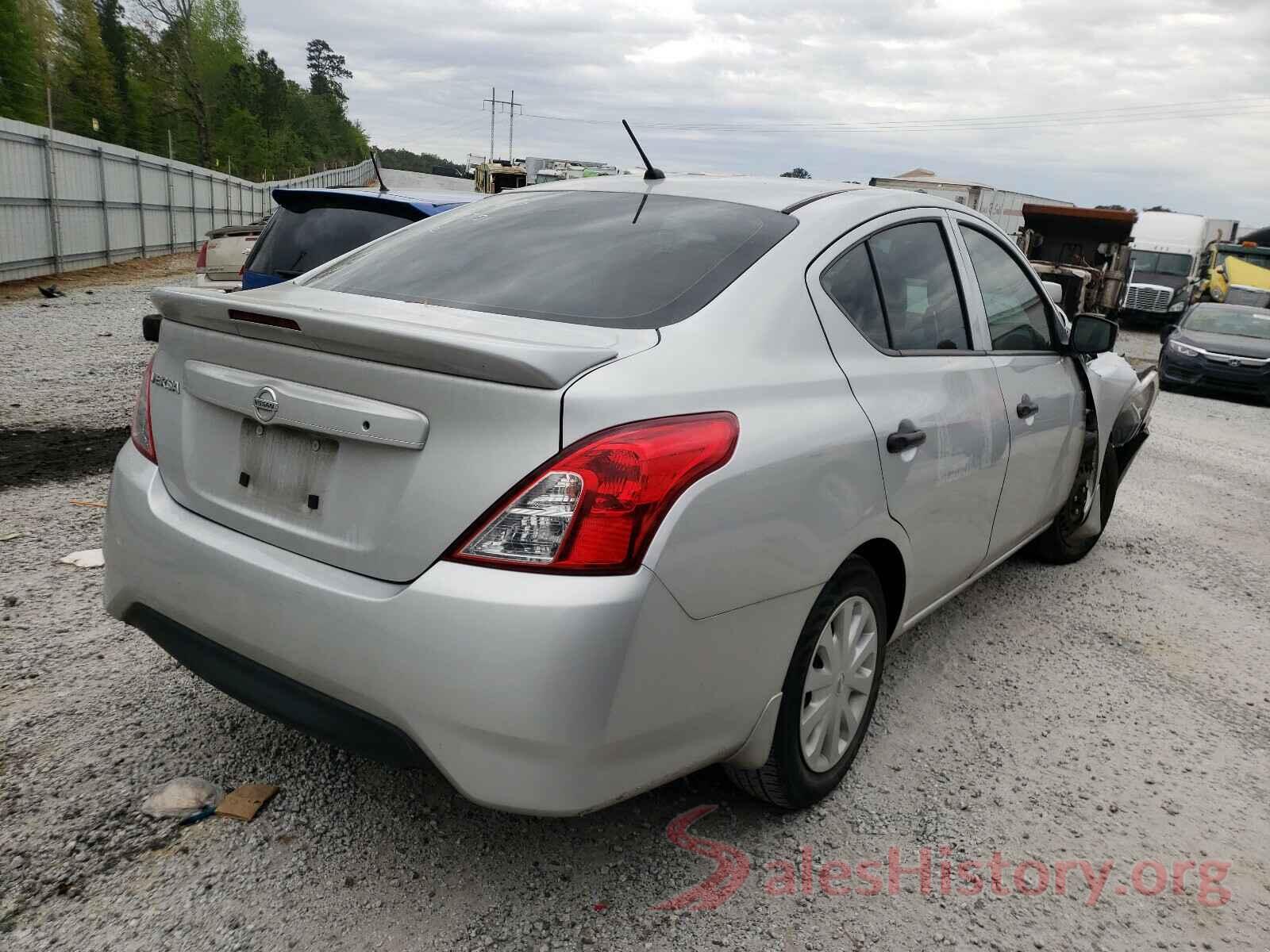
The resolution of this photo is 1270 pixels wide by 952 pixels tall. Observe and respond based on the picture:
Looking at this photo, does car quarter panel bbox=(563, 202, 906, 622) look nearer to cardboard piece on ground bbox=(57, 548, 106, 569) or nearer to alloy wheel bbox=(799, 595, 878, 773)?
alloy wheel bbox=(799, 595, 878, 773)

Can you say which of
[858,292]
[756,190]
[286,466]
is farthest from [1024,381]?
[286,466]

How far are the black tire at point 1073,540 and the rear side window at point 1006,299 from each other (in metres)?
1.26

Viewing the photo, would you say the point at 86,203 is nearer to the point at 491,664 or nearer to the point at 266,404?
the point at 266,404

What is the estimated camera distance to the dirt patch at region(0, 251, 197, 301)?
16234mm

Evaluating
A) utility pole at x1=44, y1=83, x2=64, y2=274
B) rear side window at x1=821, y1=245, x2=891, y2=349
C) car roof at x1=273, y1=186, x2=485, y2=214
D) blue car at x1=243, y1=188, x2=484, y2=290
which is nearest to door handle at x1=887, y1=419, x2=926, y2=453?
rear side window at x1=821, y1=245, x2=891, y2=349

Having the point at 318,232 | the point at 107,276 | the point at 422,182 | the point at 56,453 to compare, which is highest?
the point at 318,232

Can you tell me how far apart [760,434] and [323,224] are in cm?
461

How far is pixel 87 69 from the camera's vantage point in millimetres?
55469

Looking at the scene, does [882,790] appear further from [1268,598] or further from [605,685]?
[1268,598]

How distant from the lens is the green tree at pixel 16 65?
37.6 meters

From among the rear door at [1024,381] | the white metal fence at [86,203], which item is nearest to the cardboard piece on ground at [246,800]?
the rear door at [1024,381]

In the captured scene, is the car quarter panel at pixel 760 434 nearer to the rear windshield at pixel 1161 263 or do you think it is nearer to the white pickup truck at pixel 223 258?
the white pickup truck at pixel 223 258

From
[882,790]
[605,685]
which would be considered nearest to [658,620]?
[605,685]

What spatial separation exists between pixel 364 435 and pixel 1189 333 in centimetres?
1669
